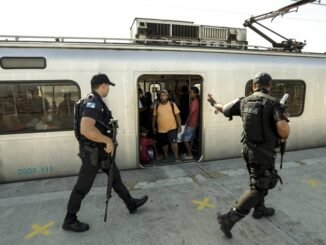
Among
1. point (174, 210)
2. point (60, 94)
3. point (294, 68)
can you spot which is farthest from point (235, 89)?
point (60, 94)

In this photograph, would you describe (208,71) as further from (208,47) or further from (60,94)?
(60,94)

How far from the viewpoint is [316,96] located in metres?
5.75

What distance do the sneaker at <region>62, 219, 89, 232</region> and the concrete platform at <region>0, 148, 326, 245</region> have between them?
0.05 m

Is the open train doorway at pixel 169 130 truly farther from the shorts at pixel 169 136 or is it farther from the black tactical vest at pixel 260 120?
the black tactical vest at pixel 260 120

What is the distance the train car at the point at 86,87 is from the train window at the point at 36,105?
0.01m

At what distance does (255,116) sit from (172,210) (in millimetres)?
1629

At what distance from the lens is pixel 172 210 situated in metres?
3.33

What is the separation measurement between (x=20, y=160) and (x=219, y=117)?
3569 mm

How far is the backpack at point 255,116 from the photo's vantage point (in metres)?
2.57

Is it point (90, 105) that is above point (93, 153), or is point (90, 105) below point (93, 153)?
above

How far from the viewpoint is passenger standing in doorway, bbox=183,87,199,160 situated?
508 centimetres

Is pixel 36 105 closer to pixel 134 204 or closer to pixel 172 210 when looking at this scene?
pixel 134 204

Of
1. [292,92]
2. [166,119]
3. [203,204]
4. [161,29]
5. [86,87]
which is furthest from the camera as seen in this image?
[292,92]

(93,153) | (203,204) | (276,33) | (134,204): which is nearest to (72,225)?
(134,204)
